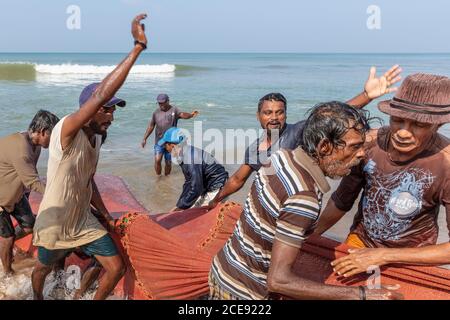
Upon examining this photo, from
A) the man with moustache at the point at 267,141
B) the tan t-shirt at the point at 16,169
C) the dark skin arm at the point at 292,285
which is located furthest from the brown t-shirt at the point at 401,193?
the tan t-shirt at the point at 16,169

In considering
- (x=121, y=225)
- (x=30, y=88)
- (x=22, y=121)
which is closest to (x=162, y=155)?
(x=121, y=225)

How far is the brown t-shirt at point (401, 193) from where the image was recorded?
2.35m

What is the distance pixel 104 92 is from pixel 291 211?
1.30 metres

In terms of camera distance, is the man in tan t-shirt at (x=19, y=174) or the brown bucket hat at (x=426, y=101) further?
the man in tan t-shirt at (x=19, y=174)

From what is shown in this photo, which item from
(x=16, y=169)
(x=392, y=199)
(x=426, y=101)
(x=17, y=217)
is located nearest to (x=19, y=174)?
(x=16, y=169)

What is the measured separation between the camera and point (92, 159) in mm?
2947

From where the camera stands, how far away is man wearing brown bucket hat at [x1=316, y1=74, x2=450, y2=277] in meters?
2.24

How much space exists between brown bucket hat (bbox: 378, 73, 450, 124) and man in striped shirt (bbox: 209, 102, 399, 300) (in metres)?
0.42

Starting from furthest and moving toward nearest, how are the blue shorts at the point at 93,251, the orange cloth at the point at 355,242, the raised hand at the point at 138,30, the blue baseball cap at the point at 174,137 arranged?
the blue baseball cap at the point at 174,137 → the blue shorts at the point at 93,251 → the orange cloth at the point at 355,242 → the raised hand at the point at 138,30

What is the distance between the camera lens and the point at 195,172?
15.2 ft

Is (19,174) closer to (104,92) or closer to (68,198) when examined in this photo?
(68,198)

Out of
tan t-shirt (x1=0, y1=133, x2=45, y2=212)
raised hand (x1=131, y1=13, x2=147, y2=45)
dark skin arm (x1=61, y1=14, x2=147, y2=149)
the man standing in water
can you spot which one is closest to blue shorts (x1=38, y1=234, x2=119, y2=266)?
the man standing in water

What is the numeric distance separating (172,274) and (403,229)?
1480mm

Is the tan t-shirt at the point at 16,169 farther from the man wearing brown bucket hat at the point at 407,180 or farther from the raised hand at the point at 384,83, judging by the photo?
the raised hand at the point at 384,83
